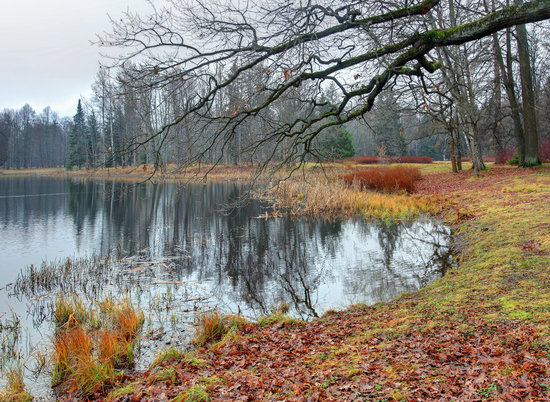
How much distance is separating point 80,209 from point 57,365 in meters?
17.1

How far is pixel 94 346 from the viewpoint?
541 centimetres

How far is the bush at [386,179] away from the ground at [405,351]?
483 inches

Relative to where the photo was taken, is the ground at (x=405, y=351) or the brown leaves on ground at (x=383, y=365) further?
the ground at (x=405, y=351)

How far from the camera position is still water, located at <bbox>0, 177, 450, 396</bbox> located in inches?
288

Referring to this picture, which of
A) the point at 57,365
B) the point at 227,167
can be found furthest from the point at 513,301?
the point at 227,167

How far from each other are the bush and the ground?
483 inches

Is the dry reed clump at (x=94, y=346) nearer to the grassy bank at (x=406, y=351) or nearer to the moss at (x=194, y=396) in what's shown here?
the grassy bank at (x=406, y=351)

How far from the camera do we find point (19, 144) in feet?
204

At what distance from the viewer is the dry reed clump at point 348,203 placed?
15.4 meters

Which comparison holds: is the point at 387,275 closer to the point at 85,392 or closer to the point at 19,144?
the point at 85,392

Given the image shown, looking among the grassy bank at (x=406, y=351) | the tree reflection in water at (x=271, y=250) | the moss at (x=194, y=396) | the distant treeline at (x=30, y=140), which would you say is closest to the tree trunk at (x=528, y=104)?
the tree reflection in water at (x=271, y=250)

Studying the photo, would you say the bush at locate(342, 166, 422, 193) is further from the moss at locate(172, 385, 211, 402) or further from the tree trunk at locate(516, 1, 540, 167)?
the moss at locate(172, 385, 211, 402)

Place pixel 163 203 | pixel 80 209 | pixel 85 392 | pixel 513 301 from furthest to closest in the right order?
1. pixel 163 203
2. pixel 80 209
3. pixel 513 301
4. pixel 85 392

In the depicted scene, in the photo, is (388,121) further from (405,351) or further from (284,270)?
(405,351)
